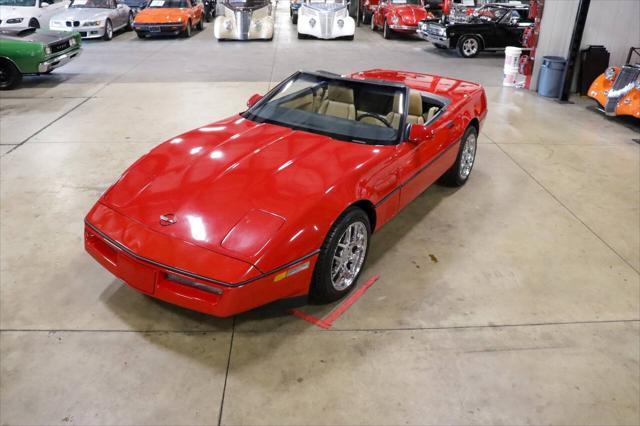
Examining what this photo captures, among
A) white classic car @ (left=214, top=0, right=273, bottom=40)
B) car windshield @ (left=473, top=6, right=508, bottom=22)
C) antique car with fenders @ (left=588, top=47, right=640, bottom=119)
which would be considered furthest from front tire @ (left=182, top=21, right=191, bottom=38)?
antique car with fenders @ (left=588, top=47, right=640, bottom=119)

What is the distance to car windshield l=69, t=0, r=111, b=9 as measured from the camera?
15.0m

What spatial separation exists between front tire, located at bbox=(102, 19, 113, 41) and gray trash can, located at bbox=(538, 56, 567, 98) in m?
12.0

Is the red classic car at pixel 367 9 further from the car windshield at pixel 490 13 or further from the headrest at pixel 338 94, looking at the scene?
the headrest at pixel 338 94

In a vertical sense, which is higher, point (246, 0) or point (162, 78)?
point (246, 0)

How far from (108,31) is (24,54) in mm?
6677

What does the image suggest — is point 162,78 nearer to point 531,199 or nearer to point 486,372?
point 531,199

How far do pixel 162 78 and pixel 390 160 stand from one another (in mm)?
7896

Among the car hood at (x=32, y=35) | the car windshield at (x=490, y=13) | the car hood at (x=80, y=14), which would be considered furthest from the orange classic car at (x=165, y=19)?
the car windshield at (x=490, y=13)

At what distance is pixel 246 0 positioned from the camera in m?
16.0

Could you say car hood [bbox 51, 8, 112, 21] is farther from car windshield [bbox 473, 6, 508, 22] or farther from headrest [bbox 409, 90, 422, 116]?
headrest [bbox 409, 90, 422, 116]

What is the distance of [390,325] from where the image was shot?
3.13m

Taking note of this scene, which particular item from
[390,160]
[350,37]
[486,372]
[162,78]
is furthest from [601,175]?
[350,37]

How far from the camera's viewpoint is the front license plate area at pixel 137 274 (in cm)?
275

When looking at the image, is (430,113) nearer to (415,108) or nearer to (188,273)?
(415,108)
